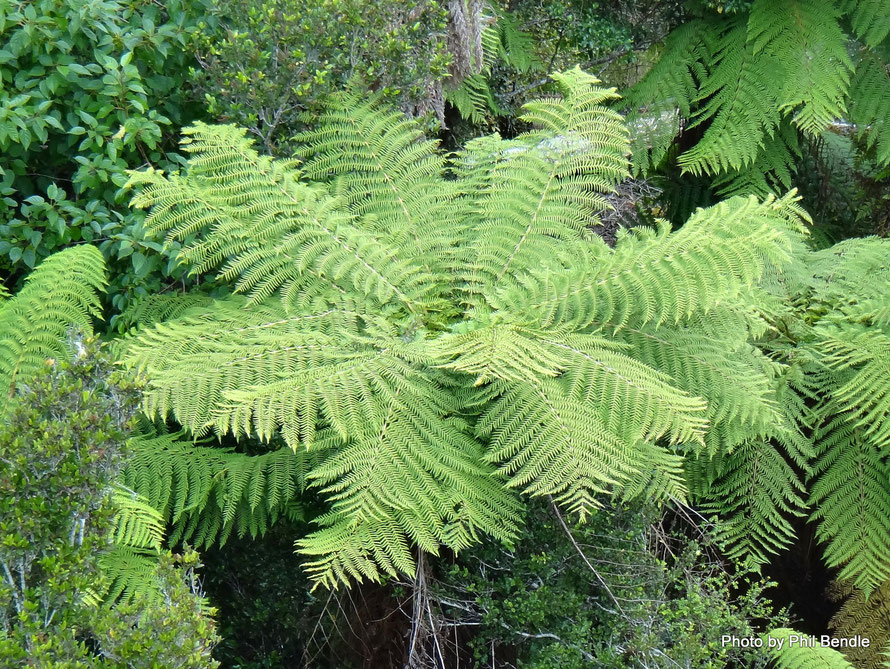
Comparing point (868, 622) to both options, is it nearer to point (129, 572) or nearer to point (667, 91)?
point (129, 572)

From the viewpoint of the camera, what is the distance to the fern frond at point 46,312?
8.30 ft

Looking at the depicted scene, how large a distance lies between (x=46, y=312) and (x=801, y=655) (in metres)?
2.78

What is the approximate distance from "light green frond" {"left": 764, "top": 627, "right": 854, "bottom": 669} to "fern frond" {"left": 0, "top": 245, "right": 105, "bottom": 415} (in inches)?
101

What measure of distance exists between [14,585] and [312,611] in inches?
54.7

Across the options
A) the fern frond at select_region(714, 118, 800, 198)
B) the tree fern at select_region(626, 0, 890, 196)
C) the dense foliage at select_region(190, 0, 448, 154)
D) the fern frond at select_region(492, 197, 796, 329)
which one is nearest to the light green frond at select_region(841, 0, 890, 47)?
the tree fern at select_region(626, 0, 890, 196)

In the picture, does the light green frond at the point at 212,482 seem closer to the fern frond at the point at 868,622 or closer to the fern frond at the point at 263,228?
the fern frond at the point at 263,228

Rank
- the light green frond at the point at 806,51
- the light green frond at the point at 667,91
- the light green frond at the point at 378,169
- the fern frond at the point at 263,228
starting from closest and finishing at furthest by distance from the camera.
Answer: the fern frond at the point at 263,228 < the light green frond at the point at 378,169 < the light green frond at the point at 806,51 < the light green frond at the point at 667,91

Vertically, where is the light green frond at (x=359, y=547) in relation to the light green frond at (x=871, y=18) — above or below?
below

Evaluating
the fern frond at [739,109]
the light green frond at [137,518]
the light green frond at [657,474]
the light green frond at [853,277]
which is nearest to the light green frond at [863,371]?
the light green frond at [853,277]

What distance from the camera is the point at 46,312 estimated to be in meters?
2.57

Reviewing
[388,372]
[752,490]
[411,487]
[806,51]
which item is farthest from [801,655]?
[806,51]

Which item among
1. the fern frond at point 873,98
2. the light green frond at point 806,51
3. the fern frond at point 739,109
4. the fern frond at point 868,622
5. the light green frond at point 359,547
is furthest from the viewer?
the fern frond at point 873,98

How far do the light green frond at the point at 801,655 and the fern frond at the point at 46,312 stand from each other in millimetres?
2573

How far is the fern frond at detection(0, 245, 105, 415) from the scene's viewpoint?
2529 mm
